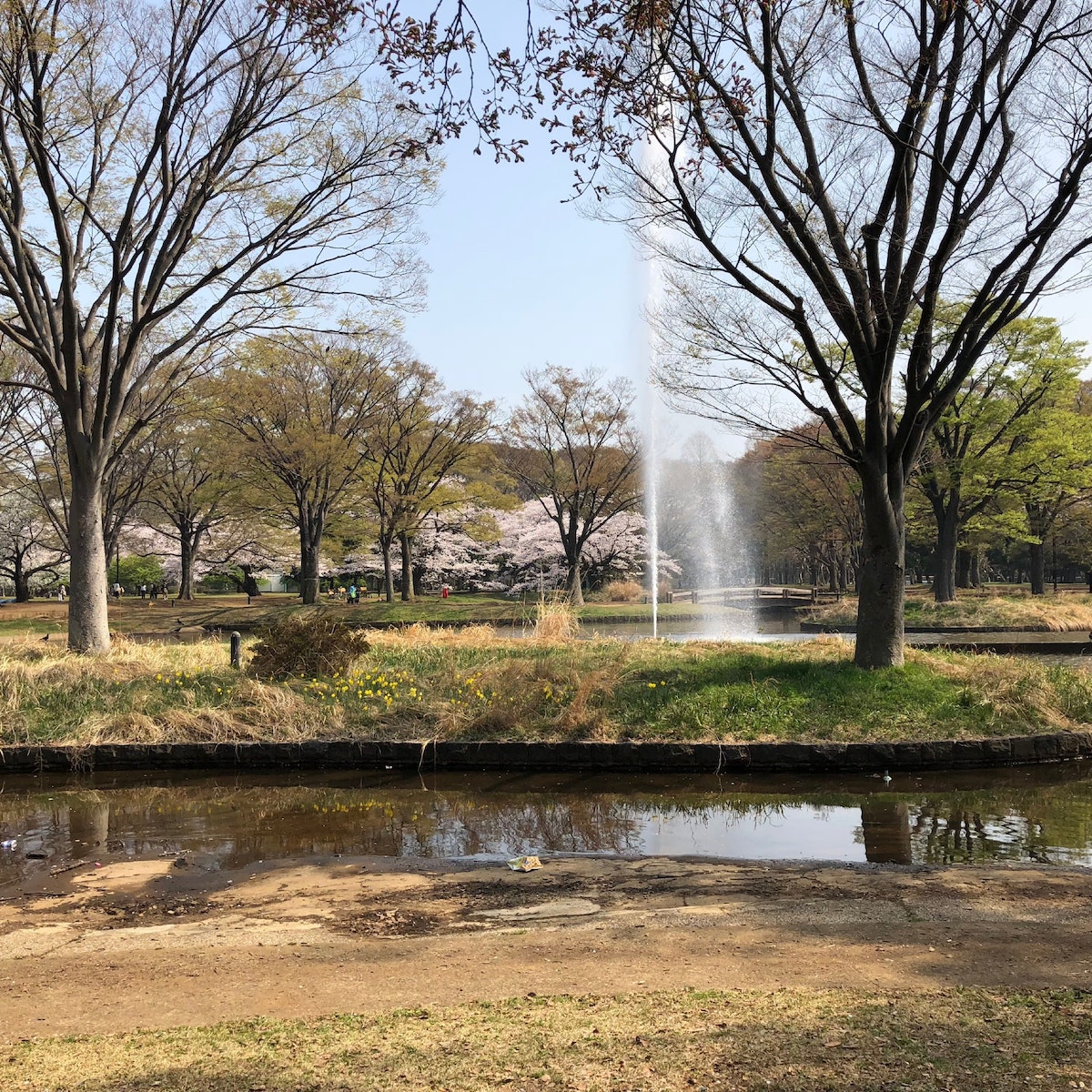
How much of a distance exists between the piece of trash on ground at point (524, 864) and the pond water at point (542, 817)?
57 cm

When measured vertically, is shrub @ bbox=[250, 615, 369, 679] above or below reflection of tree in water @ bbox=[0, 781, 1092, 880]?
above

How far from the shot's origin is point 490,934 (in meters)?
4.47

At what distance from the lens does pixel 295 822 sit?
7480 mm

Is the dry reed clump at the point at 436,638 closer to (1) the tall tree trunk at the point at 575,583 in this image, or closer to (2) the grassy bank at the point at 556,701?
(2) the grassy bank at the point at 556,701

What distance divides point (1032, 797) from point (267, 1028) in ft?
23.2

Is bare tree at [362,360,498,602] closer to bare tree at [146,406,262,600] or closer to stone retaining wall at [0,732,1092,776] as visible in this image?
bare tree at [146,406,262,600]

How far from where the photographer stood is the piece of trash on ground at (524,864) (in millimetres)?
5773

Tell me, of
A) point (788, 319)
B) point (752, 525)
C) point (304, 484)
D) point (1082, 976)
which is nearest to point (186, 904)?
→ point (1082, 976)

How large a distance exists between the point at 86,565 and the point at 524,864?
10737 mm

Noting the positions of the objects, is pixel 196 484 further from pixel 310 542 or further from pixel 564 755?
pixel 564 755

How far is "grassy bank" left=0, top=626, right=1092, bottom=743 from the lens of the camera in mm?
9602

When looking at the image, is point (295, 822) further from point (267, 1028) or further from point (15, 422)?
point (15, 422)

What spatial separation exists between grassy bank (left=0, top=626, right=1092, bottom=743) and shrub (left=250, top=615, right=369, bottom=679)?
0.22 m

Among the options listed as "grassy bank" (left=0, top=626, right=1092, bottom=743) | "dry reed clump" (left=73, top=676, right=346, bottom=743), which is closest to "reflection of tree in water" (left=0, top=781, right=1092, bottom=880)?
Answer: "dry reed clump" (left=73, top=676, right=346, bottom=743)
